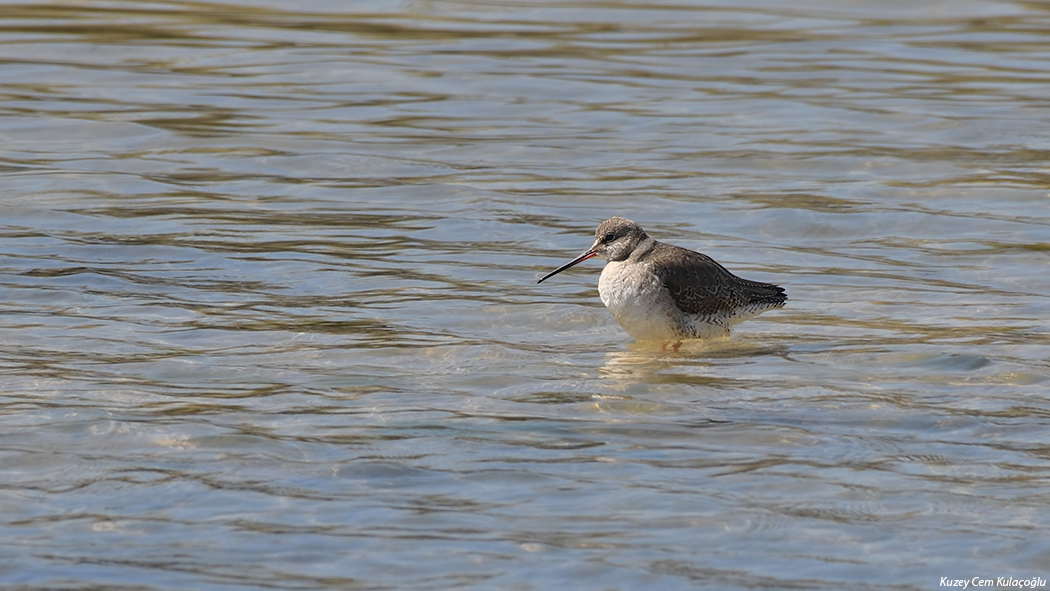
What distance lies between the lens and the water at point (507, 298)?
7500 millimetres

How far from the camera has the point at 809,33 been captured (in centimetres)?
2239

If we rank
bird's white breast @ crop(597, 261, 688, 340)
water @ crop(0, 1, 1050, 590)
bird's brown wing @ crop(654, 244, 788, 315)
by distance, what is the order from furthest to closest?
bird's brown wing @ crop(654, 244, 788, 315), bird's white breast @ crop(597, 261, 688, 340), water @ crop(0, 1, 1050, 590)

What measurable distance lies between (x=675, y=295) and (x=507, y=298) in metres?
1.56

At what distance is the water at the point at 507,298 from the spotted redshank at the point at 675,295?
236 millimetres

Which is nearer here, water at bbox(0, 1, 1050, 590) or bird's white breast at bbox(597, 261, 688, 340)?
water at bbox(0, 1, 1050, 590)

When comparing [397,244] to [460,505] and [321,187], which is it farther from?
[460,505]

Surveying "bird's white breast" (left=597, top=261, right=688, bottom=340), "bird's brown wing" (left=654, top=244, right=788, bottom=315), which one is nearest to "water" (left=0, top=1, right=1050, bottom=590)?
"bird's white breast" (left=597, top=261, right=688, bottom=340)

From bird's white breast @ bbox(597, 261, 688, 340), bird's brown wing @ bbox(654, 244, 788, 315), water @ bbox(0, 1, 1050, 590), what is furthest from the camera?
bird's brown wing @ bbox(654, 244, 788, 315)

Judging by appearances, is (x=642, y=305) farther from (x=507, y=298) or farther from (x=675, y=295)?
(x=507, y=298)

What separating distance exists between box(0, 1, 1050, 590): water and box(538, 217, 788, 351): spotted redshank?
24 cm

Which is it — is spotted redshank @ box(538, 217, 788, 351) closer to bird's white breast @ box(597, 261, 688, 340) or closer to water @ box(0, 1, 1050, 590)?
bird's white breast @ box(597, 261, 688, 340)

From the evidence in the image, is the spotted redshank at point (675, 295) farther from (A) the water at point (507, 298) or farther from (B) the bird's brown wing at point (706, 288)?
(A) the water at point (507, 298)

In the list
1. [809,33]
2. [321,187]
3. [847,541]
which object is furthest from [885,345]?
[809,33]

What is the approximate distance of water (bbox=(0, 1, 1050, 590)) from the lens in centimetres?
750
